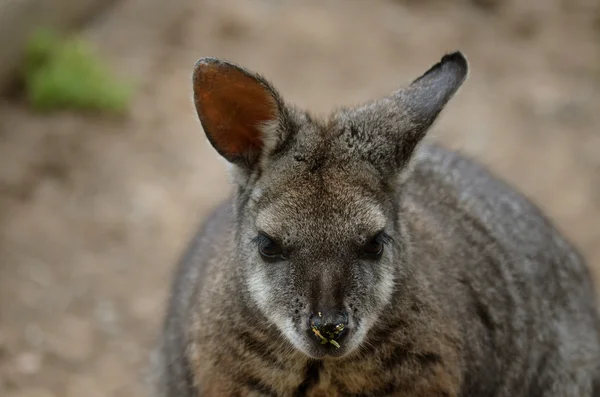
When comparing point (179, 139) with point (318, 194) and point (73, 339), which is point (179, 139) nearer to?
point (73, 339)

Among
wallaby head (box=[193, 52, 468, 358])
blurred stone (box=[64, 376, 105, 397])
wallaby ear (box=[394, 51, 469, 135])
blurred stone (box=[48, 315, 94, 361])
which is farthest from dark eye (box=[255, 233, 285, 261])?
blurred stone (box=[48, 315, 94, 361])

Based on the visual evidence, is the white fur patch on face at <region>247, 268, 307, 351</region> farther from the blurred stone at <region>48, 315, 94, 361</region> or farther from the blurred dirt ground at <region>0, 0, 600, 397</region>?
the blurred stone at <region>48, 315, 94, 361</region>

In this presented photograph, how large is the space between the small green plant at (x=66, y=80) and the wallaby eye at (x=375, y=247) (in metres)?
4.74

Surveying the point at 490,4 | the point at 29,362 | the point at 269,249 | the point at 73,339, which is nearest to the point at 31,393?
the point at 29,362

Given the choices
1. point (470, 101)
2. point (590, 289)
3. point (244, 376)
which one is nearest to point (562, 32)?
point (470, 101)

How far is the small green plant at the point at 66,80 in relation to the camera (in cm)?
817

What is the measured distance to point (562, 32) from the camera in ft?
32.5

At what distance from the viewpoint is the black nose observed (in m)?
3.72

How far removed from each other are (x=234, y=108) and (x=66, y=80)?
452cm

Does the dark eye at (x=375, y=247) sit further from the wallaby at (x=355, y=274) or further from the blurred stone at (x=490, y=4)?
the blurred stone at (x=490, y=4)

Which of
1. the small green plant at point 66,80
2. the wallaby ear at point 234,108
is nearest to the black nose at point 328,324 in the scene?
the wallaby ear at point 234,108

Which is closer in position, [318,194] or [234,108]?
[318,194]

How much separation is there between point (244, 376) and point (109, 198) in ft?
11.6

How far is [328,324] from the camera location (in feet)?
12.2
